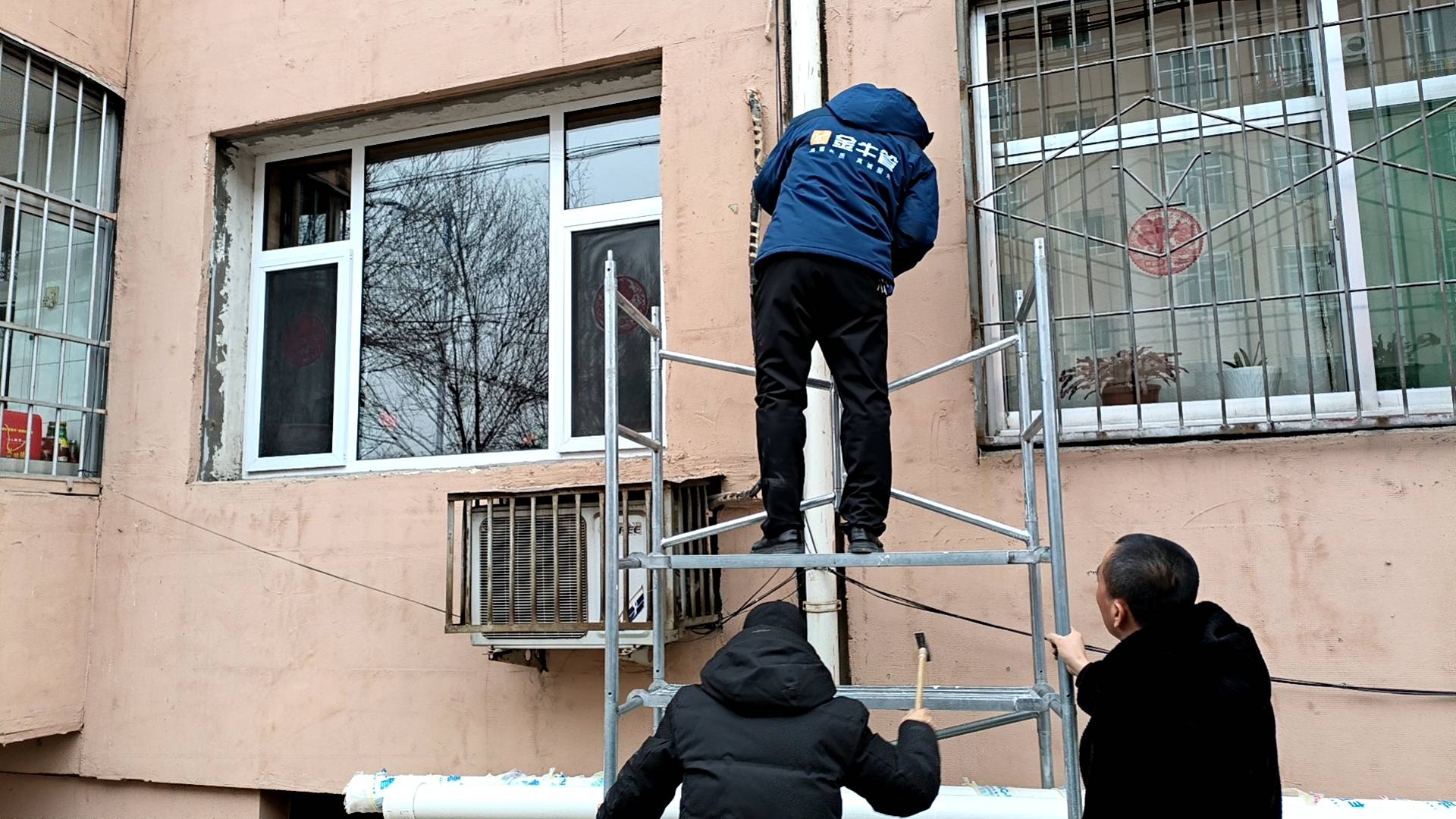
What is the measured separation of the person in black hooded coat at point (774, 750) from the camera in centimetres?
229

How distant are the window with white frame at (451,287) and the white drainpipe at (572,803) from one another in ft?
4.53

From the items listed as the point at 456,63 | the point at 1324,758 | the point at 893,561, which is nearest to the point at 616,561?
the point at 893,561

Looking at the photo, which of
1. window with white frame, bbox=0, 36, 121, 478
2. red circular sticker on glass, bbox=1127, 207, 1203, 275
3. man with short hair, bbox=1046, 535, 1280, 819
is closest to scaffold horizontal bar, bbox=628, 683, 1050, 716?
man with short hair, bbox=1046, 535, 1280, 819

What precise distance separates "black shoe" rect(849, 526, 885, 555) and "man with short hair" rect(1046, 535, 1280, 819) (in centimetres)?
63

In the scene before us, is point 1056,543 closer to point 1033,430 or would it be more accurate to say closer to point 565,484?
point 1033,430

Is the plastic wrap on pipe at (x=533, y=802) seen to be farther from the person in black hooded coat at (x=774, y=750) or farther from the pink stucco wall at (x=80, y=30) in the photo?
the pink stucco wall at (x=80, y=30)

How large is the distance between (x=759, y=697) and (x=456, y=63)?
11.1ft

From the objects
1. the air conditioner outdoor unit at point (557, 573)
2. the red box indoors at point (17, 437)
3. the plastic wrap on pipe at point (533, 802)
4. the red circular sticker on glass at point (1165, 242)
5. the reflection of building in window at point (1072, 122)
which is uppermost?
the reflection of building in window at point (1072, 122)

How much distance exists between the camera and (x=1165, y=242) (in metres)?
3.71

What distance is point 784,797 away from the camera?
2271mm

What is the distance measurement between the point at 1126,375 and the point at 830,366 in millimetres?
1308

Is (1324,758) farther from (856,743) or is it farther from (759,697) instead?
(759,697)

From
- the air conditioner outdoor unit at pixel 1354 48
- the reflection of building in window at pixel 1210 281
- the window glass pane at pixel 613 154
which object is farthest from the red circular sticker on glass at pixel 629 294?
the air conditioner outdoor unit at pixel 1354 48

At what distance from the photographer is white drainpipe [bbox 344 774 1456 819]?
296 cm
